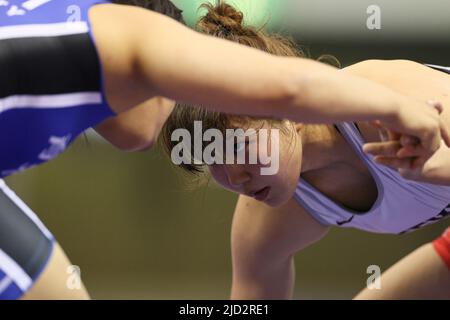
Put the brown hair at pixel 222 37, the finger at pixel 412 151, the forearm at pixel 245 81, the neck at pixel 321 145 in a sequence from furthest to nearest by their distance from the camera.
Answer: the neck at pixel 321 145 < the brown hair at pixel 222 37 < the finger at pixel 412 151 < the forearm at pixel 245 81

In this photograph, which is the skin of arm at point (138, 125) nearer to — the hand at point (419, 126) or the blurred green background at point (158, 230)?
the hand at point (419, 126)

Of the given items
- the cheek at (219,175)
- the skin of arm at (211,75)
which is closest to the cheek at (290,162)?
the cheek at (219,175)

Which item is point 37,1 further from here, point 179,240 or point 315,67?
point 179,240

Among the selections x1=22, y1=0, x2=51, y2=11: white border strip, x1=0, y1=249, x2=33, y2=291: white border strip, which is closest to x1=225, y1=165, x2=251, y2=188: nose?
x1=0, y1=249, x2=33, y2=291: white border strip

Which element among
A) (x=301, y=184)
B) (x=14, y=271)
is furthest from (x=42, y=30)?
(x=301, y=184)

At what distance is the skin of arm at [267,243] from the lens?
2.37 metres

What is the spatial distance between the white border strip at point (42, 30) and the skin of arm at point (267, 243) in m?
1.16

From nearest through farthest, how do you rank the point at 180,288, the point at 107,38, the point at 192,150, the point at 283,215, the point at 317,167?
the point at 107,38
the point at 192,150
the point at 317,167
the point at 283,215
the point at 180,288

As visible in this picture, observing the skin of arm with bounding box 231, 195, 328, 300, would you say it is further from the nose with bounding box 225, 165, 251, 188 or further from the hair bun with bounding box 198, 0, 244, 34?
the hair bun with bounding box 198, 0, 244, 34

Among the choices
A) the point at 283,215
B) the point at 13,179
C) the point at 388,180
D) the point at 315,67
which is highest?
the point at 315,67

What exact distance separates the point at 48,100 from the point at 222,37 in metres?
0.76

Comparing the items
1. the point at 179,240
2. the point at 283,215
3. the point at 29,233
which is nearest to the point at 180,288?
the point at 179,240

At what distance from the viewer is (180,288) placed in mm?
4863

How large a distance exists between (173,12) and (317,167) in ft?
2.32
